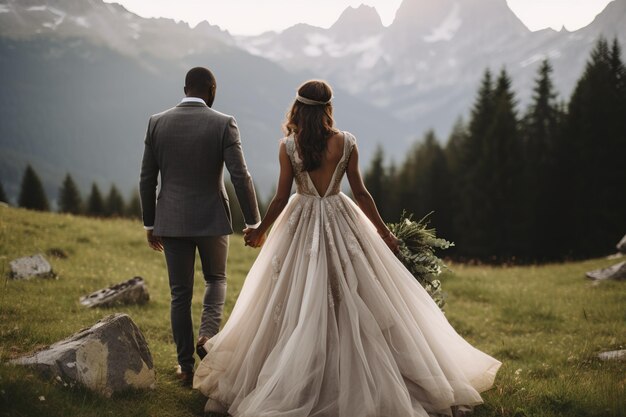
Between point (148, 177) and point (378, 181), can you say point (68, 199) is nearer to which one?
point (378, 181)

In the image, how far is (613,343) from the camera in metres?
8.06

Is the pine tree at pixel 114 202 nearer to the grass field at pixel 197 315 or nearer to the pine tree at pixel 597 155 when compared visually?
the pine tree at pixel 597 155

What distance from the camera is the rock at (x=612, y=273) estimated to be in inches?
508

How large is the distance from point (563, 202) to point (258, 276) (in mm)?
37836

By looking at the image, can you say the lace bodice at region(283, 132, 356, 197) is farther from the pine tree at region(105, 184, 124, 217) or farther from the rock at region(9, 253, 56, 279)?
the pine tree at region(105, 184, 124, 217)

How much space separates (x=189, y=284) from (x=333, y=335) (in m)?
1.86

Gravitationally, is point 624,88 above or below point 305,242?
above

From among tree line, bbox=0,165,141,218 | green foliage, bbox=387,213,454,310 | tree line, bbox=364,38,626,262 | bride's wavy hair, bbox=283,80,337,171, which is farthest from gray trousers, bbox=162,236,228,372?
tree line, bbox=0,165,141,218

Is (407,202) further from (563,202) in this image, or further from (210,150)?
(210,150)

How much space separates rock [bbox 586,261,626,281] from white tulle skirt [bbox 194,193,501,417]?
9489 millimetres

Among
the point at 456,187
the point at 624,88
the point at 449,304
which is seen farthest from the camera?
the point at 456,187

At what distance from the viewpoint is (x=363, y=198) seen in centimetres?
557

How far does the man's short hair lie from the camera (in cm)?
554

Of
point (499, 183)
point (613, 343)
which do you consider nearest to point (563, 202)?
point (499, 183)
